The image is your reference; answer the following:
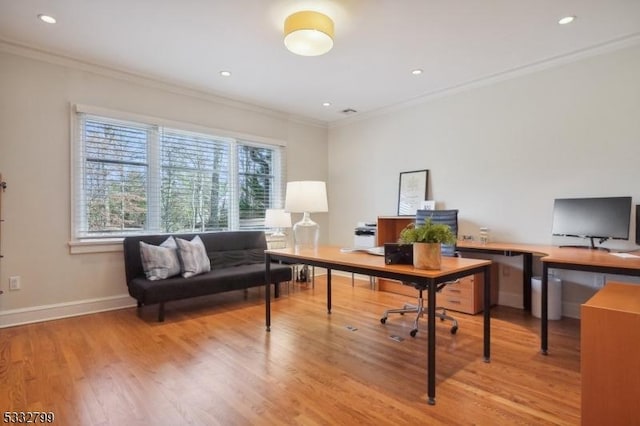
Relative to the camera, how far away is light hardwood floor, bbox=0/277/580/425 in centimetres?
181

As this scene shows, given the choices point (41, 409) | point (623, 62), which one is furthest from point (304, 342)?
point (623, 62)

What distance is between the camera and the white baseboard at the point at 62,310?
3230mm

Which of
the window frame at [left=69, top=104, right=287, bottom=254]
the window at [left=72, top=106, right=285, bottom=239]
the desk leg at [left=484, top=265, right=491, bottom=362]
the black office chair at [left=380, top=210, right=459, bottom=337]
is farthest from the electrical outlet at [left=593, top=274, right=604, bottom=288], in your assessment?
the window frame at [left=69, top=104, right=287, bottom=254]

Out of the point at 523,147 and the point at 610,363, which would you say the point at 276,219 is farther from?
the point at 610,363

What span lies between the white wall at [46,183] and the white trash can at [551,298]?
4.47m

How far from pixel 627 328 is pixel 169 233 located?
4259 mm

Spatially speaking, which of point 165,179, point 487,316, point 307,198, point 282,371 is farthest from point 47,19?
point 487,316

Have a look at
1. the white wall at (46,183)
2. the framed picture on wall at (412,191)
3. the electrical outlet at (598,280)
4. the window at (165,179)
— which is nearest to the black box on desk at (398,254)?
the electrical outlet at (598,280)

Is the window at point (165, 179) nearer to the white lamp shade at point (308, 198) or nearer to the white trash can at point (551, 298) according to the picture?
the white lamp shade at point (308, 198)

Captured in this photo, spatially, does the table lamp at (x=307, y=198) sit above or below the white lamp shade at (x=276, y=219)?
above

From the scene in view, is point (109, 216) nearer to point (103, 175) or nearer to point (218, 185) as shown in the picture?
point (103, 175)

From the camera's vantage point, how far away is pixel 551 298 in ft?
11.1

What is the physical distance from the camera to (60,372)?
2283 mm

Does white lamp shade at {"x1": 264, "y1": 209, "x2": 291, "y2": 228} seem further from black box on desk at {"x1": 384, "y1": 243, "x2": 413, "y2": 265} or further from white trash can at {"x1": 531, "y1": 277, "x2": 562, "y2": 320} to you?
white trash can at {"x1": 531, "y1": 277, "x2": 562, "y2": 320}
